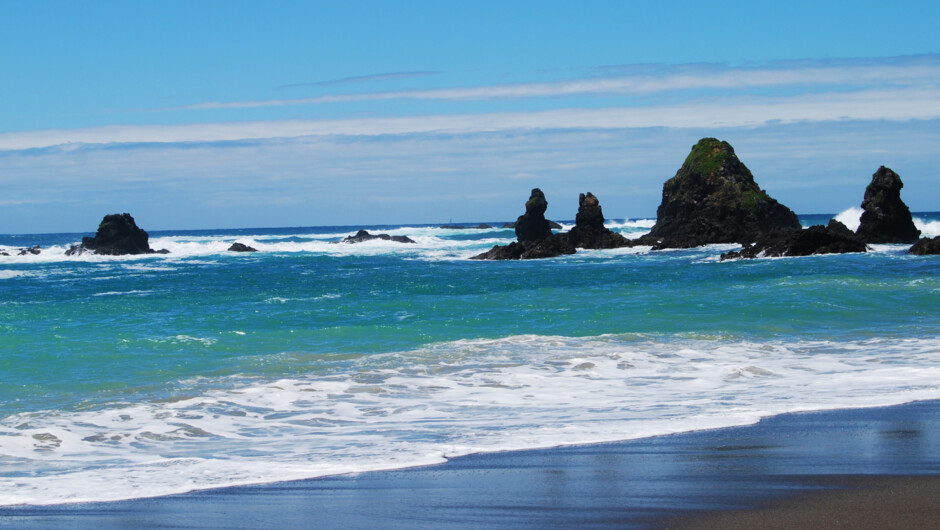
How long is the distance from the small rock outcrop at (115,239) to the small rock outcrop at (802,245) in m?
41.6

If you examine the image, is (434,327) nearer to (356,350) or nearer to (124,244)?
(356,350)

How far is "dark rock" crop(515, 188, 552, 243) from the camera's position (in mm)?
50109

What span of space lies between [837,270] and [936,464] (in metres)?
24.7

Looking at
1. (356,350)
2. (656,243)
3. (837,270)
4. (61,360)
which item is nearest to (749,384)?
(356,350)

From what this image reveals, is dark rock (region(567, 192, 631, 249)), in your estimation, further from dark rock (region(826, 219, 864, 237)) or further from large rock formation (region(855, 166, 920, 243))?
large rock formation (region(855, 166, 920, 243))

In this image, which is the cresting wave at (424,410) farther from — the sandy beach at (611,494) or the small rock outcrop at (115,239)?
the small rock outcrop at (115,239)

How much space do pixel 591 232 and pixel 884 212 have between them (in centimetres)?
1512

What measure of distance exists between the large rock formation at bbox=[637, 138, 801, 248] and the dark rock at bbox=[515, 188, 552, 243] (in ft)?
18.5

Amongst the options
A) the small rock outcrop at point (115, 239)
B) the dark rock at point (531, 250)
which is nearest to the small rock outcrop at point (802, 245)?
the dark rock at point (531, 250)

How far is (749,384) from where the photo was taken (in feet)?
35.0

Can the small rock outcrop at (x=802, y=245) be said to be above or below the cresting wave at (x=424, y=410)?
above

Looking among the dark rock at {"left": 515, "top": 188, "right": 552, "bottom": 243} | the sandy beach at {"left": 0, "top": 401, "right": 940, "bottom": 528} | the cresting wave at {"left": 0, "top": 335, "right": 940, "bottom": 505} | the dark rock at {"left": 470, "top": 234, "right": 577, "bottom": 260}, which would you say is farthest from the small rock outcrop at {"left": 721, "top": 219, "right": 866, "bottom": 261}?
the sandy beach at {"left": 0, "top": 401, "right": 940, "bottom": 528}

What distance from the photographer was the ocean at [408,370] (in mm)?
7590

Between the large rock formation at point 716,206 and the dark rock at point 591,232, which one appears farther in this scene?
the dark rock at point 591,232
